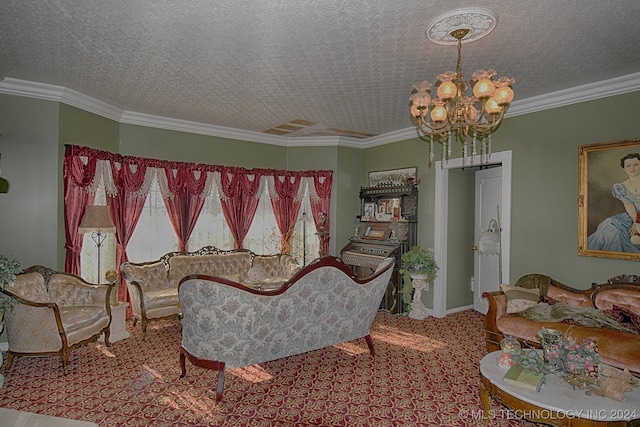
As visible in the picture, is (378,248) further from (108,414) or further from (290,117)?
(108,414)

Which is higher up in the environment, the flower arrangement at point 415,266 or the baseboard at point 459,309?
the flower arrangement at point 415,266

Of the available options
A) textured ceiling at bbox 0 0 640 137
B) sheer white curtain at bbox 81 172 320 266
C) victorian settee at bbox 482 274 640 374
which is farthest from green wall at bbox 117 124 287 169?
victorian settee at bbox 482 274 640 374

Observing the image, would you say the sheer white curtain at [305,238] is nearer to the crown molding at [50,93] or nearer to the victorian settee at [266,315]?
the victorian settee at [266,315]

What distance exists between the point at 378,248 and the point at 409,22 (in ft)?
13.4

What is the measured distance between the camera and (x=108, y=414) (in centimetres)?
313

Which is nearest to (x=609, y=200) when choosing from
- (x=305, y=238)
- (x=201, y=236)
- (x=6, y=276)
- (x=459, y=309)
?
(x=459, y=309)

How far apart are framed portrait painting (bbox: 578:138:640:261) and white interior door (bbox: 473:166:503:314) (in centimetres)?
161

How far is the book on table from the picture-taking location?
254 cm

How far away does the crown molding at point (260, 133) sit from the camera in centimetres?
427

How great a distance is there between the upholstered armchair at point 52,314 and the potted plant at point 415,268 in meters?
4.36

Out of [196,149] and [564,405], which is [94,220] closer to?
[196,149]

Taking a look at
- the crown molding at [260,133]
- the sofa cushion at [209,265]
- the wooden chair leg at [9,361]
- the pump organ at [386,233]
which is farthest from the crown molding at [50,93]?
the pump organ at [386,233]

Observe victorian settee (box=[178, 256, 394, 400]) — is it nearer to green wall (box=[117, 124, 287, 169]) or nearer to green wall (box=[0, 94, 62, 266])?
green wall (box=[0, 94, 62, 266])

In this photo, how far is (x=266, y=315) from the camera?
3441mm
